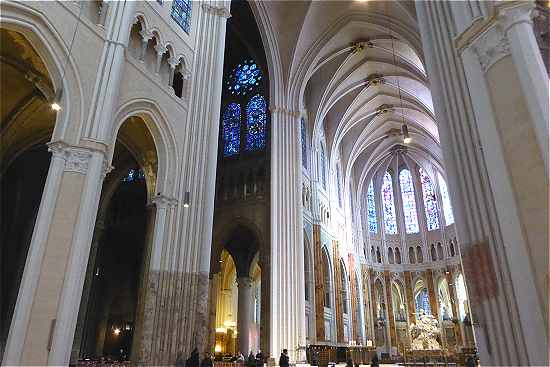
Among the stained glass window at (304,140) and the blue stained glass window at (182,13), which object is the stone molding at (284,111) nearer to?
the stained glass window at (304,140)

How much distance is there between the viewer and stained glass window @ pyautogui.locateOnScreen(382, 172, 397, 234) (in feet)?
123

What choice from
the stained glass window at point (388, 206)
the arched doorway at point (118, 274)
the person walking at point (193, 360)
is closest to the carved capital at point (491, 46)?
the person walking at point (193, 360)

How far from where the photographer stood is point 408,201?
123ft

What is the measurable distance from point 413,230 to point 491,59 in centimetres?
3224

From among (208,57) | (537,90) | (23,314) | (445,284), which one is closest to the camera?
(537,90)

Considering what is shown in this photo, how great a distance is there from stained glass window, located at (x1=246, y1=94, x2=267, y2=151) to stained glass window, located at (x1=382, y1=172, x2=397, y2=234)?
19845mm

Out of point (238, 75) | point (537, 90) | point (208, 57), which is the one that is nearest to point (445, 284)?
point (238, 75)

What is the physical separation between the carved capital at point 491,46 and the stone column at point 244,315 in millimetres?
19034

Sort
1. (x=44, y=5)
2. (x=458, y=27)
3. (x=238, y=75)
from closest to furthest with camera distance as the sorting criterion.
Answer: (x=458, y=27) < (x=44, y=5) < (x=238, y=75)

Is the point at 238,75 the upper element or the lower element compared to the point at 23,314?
upper

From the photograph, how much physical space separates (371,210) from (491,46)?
107 feet

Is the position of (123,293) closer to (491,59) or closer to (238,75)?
(238,75)

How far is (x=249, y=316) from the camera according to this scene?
2248 centimetres

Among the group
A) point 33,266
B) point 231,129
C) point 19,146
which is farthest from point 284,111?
point 33,266
